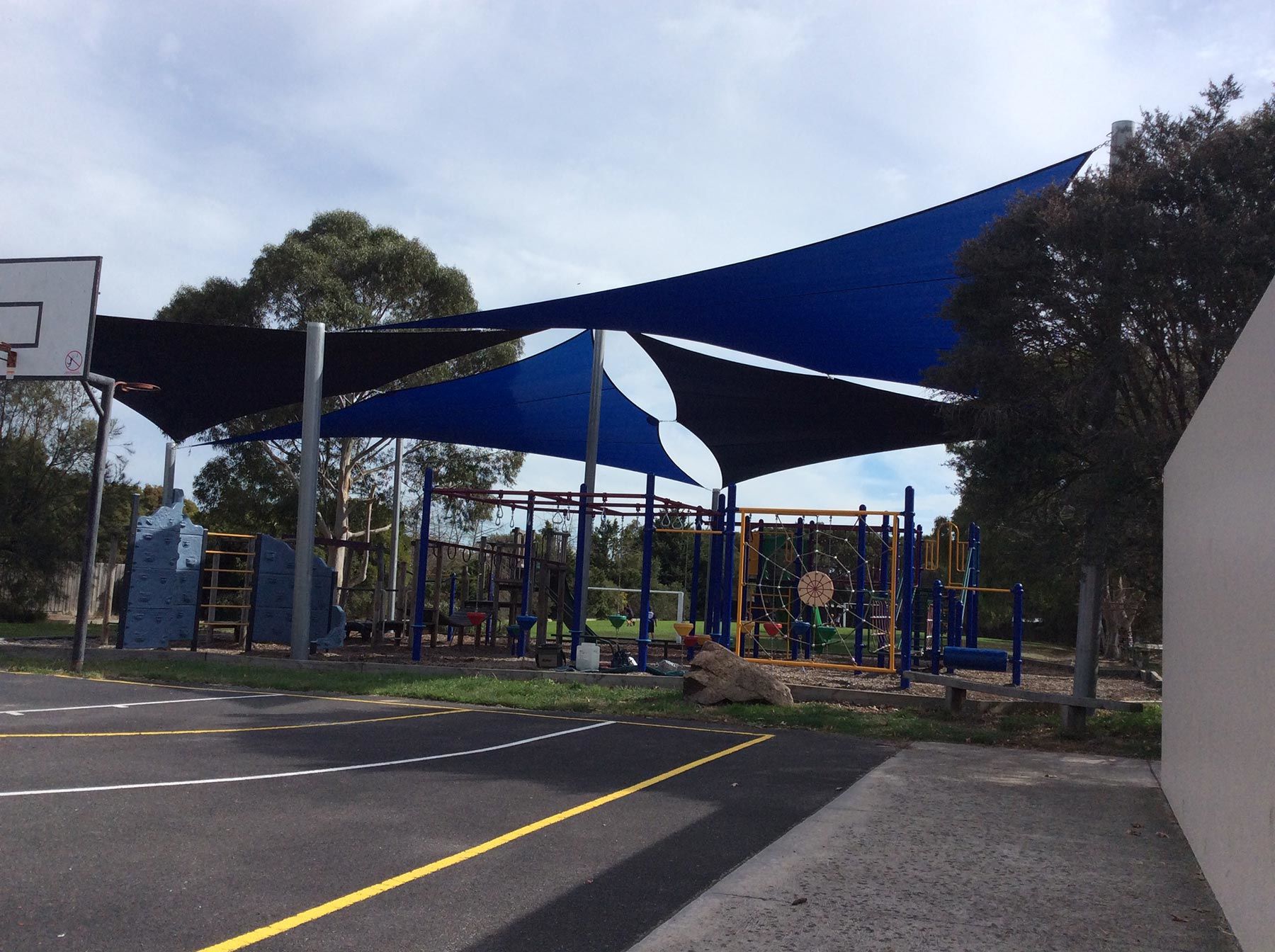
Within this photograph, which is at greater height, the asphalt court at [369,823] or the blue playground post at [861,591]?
the blue playground post at [861,591]

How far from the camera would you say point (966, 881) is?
439cm

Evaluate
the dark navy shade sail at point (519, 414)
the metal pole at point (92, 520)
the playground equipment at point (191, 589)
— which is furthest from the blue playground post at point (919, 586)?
the metal pole at point (92, 520)

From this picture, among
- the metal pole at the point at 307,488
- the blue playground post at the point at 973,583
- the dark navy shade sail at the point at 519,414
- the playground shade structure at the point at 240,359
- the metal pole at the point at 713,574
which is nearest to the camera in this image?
the playground shade structure at the point at 240,359

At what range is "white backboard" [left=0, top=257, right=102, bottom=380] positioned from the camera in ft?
38.2

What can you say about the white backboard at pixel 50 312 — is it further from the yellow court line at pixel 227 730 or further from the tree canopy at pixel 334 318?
the tree canopy at pixel 334 318

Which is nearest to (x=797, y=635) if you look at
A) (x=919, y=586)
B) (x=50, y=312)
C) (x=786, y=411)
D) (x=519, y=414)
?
(x=919, y=586)

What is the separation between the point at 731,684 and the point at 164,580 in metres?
8.60

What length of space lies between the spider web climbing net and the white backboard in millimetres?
8040

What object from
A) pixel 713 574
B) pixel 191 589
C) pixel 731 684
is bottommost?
pixel 731 684

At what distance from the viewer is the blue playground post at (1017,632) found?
37.4 ft

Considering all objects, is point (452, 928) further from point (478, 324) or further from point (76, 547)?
point (76, 547)

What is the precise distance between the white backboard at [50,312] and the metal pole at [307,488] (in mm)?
2467

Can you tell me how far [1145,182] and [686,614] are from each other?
26.1 meters

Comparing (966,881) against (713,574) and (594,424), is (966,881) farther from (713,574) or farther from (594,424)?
(594,424)
